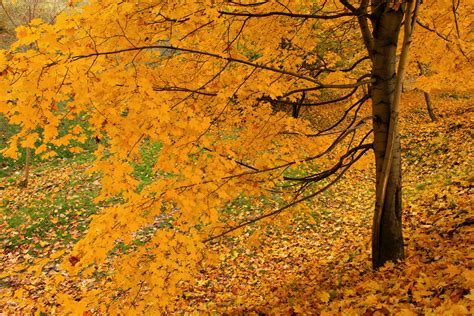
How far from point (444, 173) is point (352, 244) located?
452 centimetres

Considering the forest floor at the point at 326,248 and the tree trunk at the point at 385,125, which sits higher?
the tree trunk at the point at 385,125

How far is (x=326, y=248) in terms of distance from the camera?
707 centimetres

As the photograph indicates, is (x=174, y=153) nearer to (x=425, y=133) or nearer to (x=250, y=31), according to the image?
(x=250, y=31)

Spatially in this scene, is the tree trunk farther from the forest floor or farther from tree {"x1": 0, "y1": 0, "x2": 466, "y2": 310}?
the forest floor

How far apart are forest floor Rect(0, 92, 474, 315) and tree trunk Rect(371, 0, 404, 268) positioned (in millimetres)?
264

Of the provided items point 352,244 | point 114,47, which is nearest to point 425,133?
Answer: point 352,244

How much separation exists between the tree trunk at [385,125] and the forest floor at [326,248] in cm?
26

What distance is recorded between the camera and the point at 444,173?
30.2 feet

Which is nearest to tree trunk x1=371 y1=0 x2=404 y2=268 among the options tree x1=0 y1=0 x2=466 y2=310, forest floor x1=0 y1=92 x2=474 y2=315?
tree x1=0 y1=0 x2=466 y2=310

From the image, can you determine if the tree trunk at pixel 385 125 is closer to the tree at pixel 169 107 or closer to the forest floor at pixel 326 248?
the tree at pixel 169 107

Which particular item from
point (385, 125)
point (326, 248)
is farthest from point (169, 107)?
point (326, 248)

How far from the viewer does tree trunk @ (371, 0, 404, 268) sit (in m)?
3.49

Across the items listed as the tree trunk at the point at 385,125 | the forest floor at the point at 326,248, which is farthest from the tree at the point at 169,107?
the forest floor at the point at 326,248

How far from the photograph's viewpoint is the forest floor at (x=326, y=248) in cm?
322
